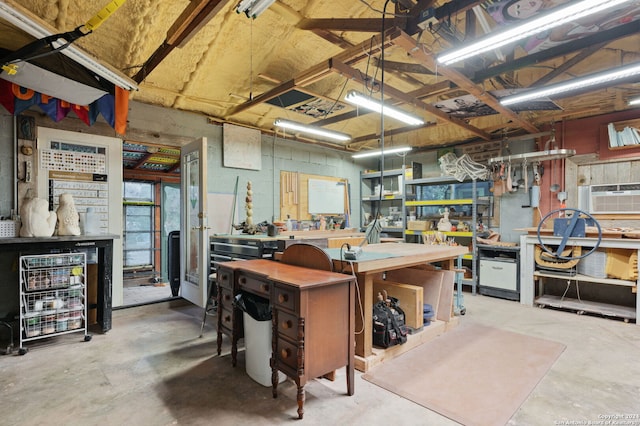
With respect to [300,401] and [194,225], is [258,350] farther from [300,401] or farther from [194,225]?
[194,225]

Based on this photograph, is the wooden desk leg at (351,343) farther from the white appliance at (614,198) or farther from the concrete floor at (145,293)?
the white appliance at (614,198)

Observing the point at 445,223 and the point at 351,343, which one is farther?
the point at 445,223

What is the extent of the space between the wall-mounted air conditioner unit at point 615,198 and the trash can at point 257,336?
17.3 feet

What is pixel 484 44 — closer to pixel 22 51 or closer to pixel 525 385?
pixel 525 385

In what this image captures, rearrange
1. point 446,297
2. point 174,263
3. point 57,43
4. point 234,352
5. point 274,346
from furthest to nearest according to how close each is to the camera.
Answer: point 174,263
point 446,297
point 234,352
point 57,43
point 274,346

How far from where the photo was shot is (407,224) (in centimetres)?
652

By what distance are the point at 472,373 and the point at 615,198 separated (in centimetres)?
414

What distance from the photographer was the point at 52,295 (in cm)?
319

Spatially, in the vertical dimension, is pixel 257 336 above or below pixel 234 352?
above

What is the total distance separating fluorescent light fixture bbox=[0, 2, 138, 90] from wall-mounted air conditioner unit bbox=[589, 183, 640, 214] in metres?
6.32

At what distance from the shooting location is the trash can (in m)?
2.29

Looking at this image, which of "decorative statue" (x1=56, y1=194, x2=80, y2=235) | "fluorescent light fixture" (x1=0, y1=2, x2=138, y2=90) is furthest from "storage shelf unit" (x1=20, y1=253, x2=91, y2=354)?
"fluorescent light fixture" (x1=0, y1=2, x2=138, y2=90)

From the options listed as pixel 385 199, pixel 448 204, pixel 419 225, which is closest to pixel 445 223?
pixel 448 204

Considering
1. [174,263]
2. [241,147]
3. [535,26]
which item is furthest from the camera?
[241,147]
